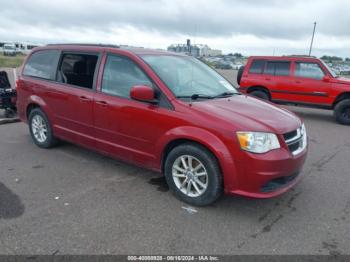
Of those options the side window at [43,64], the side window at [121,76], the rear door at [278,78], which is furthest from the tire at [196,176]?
the rear door at [278,78]

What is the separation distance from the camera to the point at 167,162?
12.8 feet

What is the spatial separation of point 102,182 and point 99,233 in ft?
4.22

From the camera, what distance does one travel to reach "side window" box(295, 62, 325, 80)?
32.2ft

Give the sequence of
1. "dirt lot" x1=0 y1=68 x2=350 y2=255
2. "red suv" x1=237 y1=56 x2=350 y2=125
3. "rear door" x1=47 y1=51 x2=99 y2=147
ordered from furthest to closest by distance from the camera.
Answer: "red suv" x1=237 y1=56 x2=350 y2=125 < "rear door" x1=47 y1=51 x2=99 y2=147 < "dirt lot" x1=0 y1=68 x2=350 y2=255

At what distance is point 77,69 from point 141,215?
2613mm

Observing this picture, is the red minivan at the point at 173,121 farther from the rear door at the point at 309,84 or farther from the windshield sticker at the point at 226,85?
the rear door at the point at 309,84

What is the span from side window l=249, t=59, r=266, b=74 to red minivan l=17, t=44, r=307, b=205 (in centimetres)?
639

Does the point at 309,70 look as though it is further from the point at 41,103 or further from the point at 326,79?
the point at 41,103

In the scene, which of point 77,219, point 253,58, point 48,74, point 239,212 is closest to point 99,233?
point 77,219

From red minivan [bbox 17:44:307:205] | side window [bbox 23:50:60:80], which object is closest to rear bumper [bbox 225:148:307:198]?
red minivan [bbox 17:44:307:205]

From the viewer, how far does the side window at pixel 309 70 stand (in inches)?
386

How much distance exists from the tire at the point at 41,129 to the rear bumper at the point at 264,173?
11.3 feet

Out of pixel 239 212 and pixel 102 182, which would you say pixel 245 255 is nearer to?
pixel 239 212

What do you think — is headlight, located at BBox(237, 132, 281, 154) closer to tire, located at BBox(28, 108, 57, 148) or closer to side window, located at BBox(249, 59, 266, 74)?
tire, located at BBox(28, 108, 57, 148)
